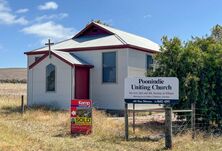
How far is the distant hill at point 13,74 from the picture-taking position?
315 ft

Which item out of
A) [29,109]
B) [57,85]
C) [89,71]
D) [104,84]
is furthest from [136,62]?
[29,109]

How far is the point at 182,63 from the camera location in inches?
648

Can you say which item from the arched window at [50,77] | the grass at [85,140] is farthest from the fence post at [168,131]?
the arched window at [50,77]

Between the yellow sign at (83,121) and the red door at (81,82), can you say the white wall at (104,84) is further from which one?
the yellow sign at (83,121)

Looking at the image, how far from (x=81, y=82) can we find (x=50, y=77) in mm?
1982

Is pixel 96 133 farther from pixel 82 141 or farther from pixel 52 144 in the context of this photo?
pixel 52 144

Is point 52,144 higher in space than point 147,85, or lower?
lower

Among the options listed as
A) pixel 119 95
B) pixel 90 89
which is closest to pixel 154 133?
pixel 119 95

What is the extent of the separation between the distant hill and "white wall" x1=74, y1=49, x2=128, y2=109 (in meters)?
70.8

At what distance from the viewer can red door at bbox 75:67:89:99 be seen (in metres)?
23.0

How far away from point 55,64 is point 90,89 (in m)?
2.55

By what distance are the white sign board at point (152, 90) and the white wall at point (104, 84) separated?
862 centimetres

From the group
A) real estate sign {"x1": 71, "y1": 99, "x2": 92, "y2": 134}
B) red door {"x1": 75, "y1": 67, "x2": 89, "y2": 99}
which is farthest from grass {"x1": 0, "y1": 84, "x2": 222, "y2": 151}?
red door {"x1": 75, "y1": 67, "x2": 89, "y2": 99}

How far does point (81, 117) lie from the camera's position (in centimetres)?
1424
